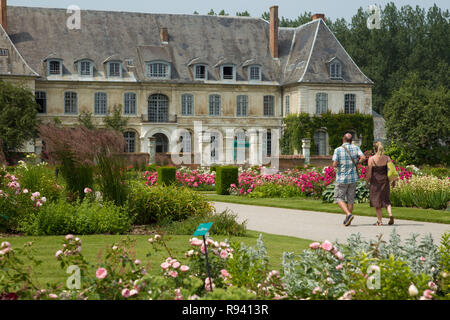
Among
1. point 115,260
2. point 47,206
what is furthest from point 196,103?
point 115,260

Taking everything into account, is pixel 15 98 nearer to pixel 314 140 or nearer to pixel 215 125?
pixel 215 125

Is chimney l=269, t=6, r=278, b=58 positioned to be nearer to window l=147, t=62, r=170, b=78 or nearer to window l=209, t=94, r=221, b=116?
window l=209, t=94, r=221, b=116

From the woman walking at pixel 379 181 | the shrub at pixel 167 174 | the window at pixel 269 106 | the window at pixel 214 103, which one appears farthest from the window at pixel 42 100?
the woman walking at pixel 379 181

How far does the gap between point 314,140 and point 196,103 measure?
308 inches

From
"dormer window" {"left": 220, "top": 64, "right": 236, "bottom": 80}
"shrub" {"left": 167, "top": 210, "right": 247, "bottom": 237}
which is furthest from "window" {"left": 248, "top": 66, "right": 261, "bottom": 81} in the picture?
"shrub" {"left": 167, "top": 210, "right": 247, "bottom": 237}

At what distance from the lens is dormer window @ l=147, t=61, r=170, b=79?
4138cm

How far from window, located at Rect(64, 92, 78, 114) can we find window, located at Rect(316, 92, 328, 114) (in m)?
15.0

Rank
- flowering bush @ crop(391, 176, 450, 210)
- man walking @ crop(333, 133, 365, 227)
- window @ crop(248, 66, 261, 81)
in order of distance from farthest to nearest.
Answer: window @ crop(248, 66, 261, 81) < flowering bush @ crop(391, 176, 450, 210) < man walking @ crop(333, 133, 365, 227)

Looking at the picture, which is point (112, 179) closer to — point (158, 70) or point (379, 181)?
point (379, 181)

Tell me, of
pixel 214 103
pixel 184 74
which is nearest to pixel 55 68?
pixel 184 74

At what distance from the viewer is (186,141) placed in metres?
42.6

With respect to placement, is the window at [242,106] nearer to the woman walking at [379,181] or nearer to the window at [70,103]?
the window at [70,103]

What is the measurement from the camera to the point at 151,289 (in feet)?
14.6
